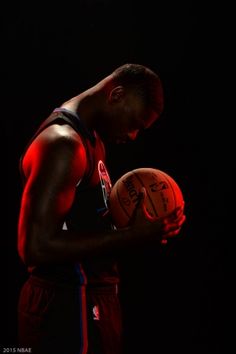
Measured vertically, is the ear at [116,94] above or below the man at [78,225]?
above

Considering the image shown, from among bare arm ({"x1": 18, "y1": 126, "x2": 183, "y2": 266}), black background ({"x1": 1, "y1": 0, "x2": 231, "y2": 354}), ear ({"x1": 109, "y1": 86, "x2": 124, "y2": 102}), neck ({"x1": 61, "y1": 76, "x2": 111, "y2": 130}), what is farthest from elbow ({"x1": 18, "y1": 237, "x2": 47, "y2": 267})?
black background ({"x1": 1, "y1": 0, "x2": 231, "y2": 354})

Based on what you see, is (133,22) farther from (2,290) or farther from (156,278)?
(2,290)

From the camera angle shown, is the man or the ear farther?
the ear

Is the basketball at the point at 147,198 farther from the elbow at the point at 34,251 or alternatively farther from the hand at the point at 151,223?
the elbow at the point at 34,251

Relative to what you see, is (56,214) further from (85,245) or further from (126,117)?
(126,117)

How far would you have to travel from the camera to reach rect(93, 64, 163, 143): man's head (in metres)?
1.40

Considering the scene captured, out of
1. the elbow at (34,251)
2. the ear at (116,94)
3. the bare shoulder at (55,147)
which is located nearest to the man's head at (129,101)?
the ear at (116,94)

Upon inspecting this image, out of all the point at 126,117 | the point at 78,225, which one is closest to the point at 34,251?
the point at 78,225

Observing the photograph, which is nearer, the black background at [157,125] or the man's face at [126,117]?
the man's face at [126,117]

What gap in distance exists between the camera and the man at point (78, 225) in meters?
1.06

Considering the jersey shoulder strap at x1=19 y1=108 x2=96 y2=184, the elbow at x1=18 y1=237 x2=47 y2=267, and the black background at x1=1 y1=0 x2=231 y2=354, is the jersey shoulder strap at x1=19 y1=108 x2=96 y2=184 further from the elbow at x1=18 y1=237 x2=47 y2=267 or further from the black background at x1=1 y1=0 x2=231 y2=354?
the black background at x1=1 y1=0 x2=231 y2=354

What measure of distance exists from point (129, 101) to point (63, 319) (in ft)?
2.33

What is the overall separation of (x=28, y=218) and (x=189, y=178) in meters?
1.69

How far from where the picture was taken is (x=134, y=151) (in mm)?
2648
